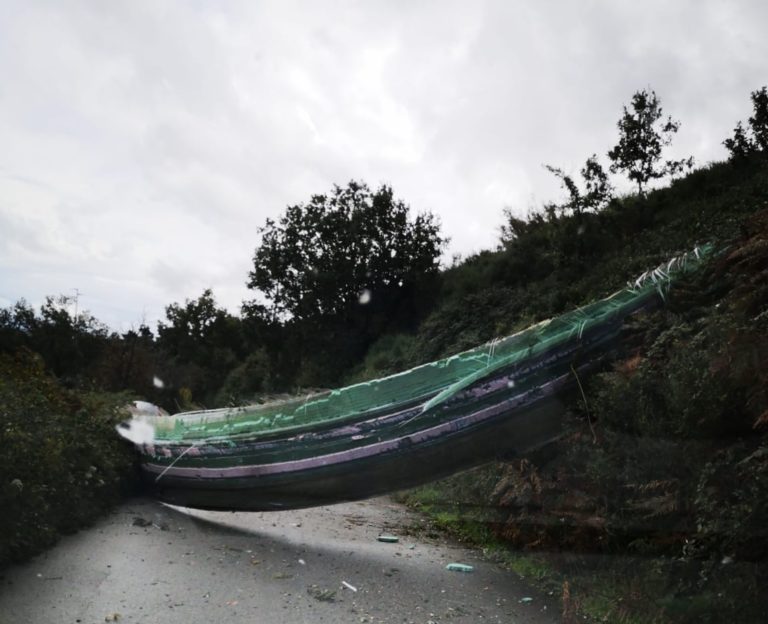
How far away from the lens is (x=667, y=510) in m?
4.48

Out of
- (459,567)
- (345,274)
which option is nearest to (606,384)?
(459,567)

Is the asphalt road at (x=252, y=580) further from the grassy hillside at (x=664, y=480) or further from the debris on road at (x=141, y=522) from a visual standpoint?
the grassy hillside at (x=664, y=480)

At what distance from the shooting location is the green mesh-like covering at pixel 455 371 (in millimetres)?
6848

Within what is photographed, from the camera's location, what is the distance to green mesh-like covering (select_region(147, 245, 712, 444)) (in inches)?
270

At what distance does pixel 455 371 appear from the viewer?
704 cm

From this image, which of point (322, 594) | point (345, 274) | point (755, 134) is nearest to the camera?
point (322, 594)

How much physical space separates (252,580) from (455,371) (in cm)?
294

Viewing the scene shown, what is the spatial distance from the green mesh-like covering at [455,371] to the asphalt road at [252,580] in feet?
4.68

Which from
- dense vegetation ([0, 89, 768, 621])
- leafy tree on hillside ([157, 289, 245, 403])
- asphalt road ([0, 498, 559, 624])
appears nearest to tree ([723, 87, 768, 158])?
dense vegetation ([0, 89, 768, 621])

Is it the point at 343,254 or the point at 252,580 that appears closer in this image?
the point at 252,580

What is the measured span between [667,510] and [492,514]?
3.14 metres

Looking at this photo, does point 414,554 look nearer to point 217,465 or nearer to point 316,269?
point 217,465

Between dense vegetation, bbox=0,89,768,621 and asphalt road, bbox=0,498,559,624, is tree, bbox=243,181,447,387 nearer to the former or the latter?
dense vegetation, bbox=0,89,768,621

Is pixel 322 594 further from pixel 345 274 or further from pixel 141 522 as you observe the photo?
pixel 345 274
